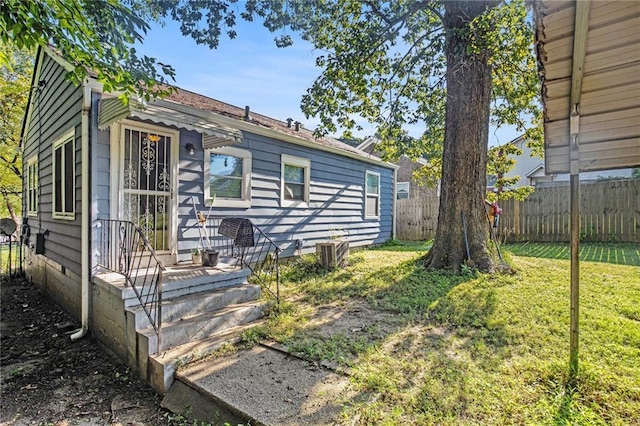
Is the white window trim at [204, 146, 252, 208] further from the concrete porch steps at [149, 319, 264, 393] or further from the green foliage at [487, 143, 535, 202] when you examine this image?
Result: the green foliage at [487, 143, 535, 202]

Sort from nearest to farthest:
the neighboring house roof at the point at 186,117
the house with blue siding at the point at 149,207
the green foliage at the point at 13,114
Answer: the house with blue siding at the point at 149,207 < the neighboring house roof at the point at 186,117 < the green foliage at the point at 13,114

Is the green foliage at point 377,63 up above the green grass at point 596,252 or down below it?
above

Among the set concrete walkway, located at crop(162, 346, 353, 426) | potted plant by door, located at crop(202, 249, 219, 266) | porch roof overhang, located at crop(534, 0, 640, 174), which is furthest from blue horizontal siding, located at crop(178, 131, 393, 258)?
porch roof overhang, located at crop(534, 0, 640, 174)

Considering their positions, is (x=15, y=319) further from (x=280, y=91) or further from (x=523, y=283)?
(x=523, y=283)

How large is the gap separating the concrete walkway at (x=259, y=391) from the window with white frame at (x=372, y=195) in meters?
8.01

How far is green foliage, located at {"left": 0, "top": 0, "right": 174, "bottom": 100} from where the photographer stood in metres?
3.17

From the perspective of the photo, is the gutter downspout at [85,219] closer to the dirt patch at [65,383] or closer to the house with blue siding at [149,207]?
the house with blue siding at [149,207]

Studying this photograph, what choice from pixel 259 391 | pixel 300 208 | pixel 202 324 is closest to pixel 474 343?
pixel 259 391

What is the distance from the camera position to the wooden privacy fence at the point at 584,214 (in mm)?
9633

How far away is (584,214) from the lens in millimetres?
10367

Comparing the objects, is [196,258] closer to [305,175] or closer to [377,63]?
[305,175]

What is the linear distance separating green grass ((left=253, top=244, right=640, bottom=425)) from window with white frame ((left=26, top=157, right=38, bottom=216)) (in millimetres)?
6530

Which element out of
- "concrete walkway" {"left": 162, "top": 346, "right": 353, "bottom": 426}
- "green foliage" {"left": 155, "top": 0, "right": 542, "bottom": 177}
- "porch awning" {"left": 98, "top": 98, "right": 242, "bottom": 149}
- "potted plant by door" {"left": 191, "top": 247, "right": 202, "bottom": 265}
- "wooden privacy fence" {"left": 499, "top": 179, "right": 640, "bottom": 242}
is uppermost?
"green foliage" {"left": 155, "top": 0, "right": 542, "bottom": 177}

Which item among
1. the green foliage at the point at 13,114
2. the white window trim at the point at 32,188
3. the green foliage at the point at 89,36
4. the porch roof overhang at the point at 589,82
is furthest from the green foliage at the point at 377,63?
the green foliage at the point at 13,114
